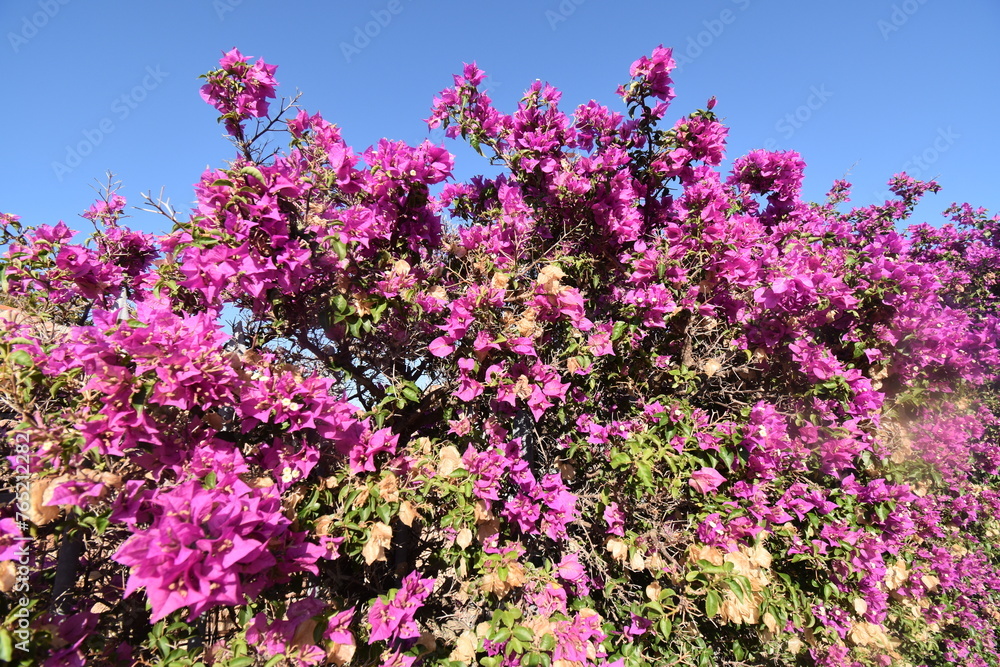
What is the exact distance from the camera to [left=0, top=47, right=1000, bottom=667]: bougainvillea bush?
1442 millimetres

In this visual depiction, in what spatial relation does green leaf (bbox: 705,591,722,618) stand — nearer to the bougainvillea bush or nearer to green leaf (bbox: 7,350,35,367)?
the bougainvillea bush

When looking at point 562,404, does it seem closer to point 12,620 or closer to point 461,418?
point 461,418

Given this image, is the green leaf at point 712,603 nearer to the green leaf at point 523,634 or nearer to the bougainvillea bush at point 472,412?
the bougainvillea bush at point 472,412

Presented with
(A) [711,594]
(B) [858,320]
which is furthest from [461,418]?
(B) [858,320]

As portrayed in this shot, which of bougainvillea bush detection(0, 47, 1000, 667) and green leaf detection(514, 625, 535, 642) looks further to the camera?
green leaf detection(514, 625, 535, 642)

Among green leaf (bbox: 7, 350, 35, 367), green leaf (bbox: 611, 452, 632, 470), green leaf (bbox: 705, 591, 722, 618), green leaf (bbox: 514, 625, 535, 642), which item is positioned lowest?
green leaf (bbox: 705, 591, 722, 618)

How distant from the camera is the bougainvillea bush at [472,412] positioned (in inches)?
56.8

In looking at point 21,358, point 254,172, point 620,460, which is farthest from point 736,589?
point 21,358

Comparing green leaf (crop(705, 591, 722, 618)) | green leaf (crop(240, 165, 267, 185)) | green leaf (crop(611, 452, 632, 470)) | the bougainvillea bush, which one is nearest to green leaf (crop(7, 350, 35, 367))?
the bougainvillea bush

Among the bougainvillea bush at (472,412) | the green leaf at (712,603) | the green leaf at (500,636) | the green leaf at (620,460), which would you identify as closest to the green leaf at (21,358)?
the bougainvillea bush at (472,412)

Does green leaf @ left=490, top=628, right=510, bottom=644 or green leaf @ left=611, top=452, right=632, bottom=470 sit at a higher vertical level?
green leaf @ left=611, top=452, right=632, bottom=470

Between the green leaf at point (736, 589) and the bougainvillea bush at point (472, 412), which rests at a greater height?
the bougainvillea bush at point (472, 412)

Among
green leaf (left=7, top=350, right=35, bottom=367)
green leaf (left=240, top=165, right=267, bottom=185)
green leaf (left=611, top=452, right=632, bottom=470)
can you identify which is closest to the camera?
green leaf (left=7, top=350, right=35, bottom=367)

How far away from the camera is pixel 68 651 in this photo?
143cm
